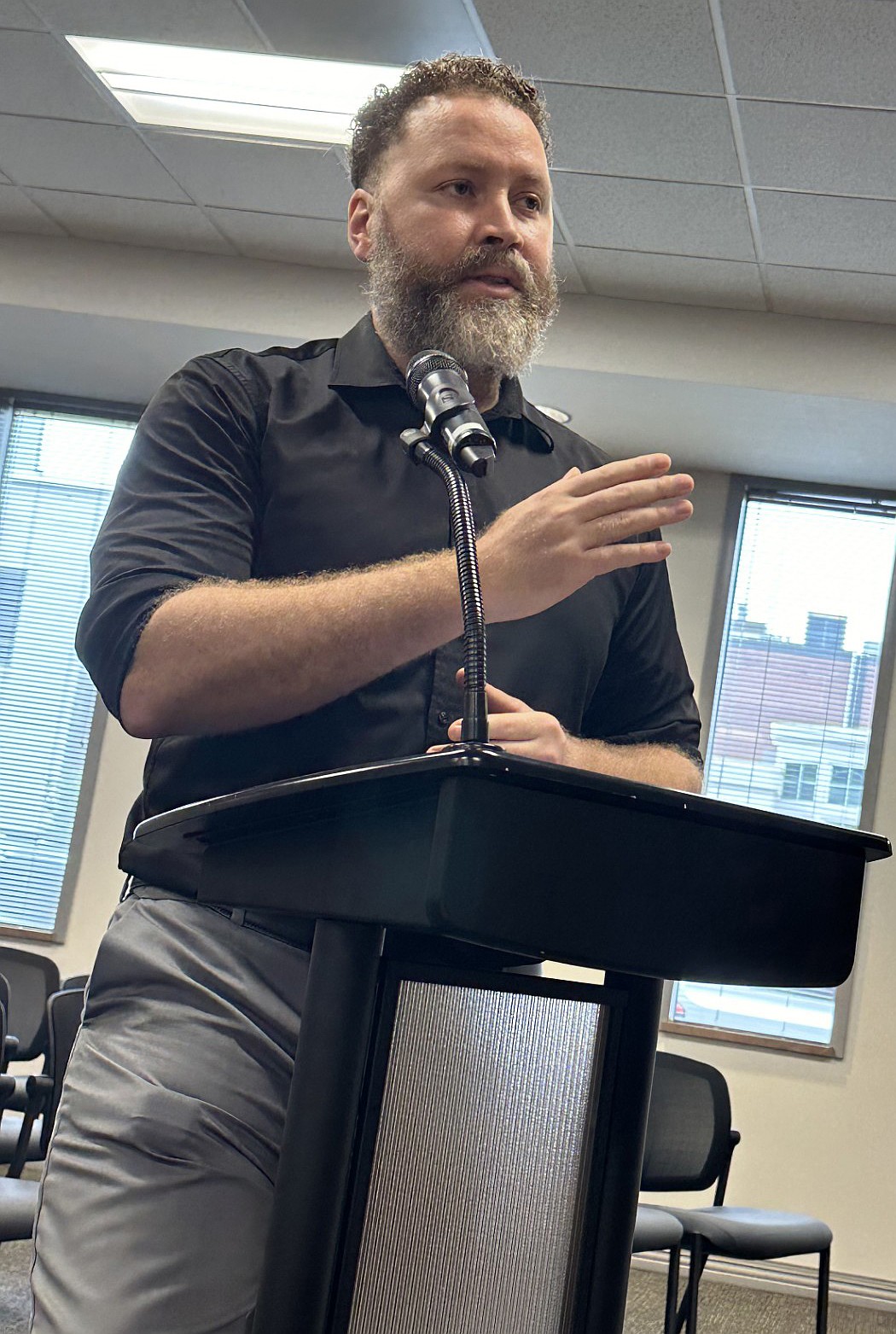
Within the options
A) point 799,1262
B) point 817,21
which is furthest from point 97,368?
point 799,1262

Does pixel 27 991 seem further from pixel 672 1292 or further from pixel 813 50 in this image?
pixel 813 50

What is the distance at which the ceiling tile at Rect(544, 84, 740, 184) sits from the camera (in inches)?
156

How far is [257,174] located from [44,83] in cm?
72

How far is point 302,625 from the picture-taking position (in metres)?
1.00

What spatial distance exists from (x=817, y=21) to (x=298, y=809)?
3261 mm

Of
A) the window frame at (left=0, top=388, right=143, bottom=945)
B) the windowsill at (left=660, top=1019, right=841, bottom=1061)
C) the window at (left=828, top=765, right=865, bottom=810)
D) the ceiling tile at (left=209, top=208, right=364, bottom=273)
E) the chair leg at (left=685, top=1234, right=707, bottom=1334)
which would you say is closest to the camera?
the chair leg at (left=685, top=1234, right=707, bottom=1334)

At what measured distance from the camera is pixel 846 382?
5.04m

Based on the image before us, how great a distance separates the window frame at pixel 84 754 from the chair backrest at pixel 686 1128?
9.50 ft

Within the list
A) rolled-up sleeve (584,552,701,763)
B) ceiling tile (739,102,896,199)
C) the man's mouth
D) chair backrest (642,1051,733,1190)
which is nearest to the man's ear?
the man's mouth

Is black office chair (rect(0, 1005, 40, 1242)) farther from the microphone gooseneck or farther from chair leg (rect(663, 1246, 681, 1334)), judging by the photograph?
the microphone gooseneck

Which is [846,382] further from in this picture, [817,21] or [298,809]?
[298,809]

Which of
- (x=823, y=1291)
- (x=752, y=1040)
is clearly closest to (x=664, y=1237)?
(x=823, y=1291)

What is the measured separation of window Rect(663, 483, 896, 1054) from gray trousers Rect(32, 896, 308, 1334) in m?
4.90

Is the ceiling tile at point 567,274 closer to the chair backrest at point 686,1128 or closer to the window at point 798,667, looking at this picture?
the window at point 798,667
